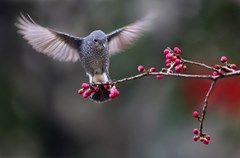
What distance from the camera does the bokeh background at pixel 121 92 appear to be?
888cm

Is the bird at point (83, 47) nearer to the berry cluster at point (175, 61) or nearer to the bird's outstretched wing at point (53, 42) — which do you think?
the bird's outstretched wing at point (53, 42)

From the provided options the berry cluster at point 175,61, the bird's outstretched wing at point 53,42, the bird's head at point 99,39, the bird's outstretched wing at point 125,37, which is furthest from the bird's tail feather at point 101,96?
the berry cluster at point 175,61

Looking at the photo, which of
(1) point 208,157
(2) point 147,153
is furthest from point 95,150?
(1) point 208,157

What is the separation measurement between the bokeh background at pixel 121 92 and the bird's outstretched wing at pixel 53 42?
4.54 m

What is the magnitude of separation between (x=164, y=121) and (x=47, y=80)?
240 cm

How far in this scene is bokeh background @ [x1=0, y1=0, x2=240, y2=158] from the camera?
8.88 metres

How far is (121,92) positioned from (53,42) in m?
6.16

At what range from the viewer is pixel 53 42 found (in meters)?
4.08

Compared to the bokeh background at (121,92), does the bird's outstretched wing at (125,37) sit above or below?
below

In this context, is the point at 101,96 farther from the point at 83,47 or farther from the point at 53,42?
the point at 53,42

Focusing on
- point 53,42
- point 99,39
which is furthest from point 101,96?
point 53,42

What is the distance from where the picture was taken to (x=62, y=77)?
10492 millimetres

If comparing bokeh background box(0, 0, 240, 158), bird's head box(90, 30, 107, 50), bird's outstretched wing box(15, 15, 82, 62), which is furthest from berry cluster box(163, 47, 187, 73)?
bokeh background box(0, 0, 240, 158)

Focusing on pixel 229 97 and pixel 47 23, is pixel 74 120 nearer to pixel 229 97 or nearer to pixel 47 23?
pixel 47 23
